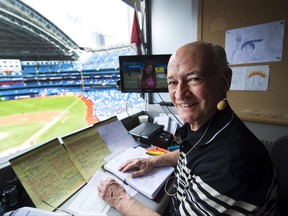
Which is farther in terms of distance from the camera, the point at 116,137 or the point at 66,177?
the point at 116,137

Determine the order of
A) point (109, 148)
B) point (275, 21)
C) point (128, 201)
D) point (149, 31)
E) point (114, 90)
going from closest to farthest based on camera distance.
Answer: point (128, 201) → point (109, 148) → point (275, 21) → point (114, 90) → point (149, 31)

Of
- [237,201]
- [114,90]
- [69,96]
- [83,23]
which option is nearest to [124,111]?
[114,90]

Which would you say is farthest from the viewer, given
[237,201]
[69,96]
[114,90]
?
[114,90]

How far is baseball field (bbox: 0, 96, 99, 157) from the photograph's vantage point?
3.26 feet

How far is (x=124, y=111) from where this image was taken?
1.78 meters

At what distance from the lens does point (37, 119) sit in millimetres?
1150

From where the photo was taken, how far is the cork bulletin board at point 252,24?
50.3 inches

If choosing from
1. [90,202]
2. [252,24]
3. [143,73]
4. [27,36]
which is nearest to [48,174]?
[90,202]

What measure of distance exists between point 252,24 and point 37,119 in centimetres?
176

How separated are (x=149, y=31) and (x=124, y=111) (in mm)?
922

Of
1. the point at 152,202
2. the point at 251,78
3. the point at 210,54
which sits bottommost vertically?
the point at 152,202

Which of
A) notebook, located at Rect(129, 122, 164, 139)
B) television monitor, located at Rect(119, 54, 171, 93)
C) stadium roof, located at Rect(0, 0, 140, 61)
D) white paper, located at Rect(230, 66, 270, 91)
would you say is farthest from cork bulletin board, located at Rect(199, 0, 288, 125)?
stadium roof, located at Rect(0, 0, 140, 61)

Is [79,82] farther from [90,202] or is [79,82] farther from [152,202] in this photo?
[152,202]

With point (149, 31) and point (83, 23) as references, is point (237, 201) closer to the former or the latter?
point (83, 23)
